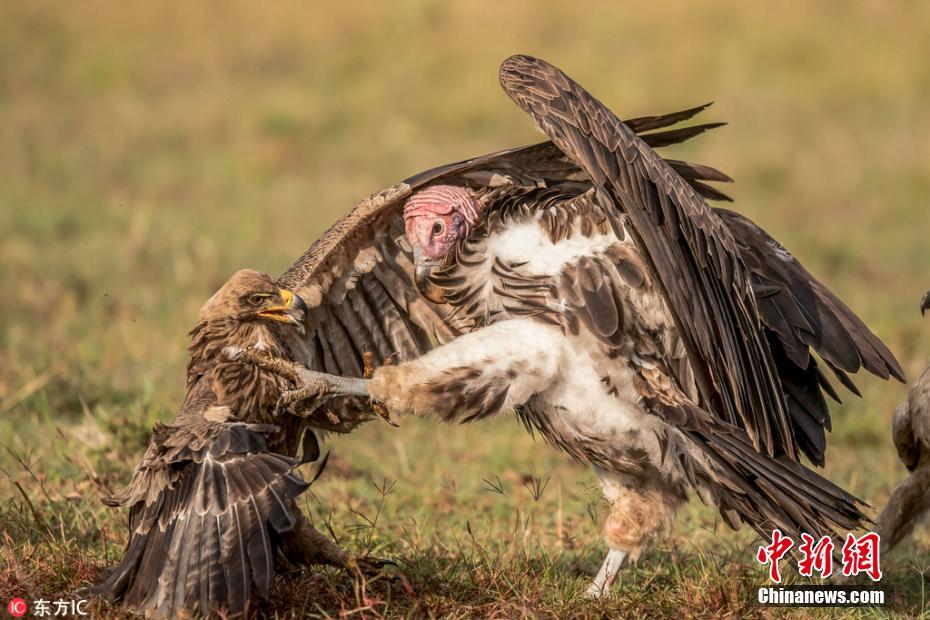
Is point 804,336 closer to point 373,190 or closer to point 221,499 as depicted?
point 221,499

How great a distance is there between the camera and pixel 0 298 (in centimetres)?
810

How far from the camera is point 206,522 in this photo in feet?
12.0

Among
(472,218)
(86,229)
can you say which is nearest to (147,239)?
(86,229)

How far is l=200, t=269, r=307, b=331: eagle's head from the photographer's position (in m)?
4.23

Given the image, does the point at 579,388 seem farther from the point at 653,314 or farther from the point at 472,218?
the point at 472,218

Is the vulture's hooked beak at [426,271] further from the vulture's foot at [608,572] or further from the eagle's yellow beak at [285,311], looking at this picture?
the vulture's foot at [608,572]

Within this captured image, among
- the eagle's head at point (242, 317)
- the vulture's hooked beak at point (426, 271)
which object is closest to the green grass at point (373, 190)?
the eagle's head at point (242, 317)

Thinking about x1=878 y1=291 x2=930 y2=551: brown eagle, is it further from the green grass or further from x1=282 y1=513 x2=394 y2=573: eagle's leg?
x1=282 y1=513 x2=394 y2=573: eagle's leg

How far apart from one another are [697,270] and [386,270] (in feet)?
4.04

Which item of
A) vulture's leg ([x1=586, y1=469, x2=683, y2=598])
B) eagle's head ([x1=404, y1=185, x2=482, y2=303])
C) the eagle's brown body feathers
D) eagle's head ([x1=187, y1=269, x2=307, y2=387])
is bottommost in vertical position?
vulture's leg ([x1=586, y1=469, x2=683, y2=598])

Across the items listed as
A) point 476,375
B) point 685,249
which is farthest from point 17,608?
point 685,249

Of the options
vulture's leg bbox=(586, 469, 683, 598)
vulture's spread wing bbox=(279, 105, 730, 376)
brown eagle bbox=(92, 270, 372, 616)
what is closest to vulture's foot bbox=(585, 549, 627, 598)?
vulture's leg bbox=(586, 469, 683, 598)

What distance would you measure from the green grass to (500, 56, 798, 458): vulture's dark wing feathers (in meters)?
0.62

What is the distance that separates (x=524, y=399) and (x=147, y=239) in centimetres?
596
